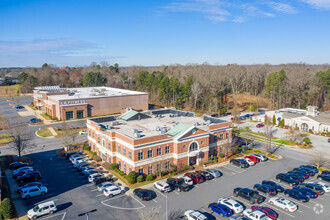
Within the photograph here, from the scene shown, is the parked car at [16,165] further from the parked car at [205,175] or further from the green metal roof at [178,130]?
the parked car at [205,175]

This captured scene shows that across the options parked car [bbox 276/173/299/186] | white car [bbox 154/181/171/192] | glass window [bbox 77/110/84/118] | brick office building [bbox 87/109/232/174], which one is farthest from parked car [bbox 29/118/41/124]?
parked car [bbox 276/173/299/186]

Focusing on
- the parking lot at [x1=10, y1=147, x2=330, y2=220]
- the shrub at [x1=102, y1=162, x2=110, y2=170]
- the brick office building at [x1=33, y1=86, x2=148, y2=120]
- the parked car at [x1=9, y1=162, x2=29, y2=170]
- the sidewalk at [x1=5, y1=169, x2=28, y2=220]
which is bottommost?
the sidewalk at [x1=5, y1=169, x2=28, y2=220]

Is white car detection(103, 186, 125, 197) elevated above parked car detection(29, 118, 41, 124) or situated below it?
below

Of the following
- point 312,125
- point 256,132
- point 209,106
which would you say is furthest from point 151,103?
point 312,125

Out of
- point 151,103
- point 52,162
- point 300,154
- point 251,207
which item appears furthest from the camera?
point 151,103

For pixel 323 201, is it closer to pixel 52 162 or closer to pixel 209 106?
pixel 52 162

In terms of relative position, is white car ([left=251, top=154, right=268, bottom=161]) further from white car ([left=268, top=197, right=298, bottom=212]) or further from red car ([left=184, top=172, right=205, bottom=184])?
white car ([left=268, top=197, right=298, bottom=212])
